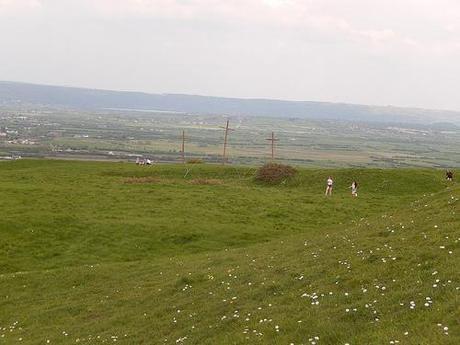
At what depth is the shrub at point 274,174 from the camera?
70.5 meters

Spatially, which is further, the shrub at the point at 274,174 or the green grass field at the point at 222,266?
the shrub at the point at 274,174

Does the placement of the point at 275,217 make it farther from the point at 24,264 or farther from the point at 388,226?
the point at 24,264

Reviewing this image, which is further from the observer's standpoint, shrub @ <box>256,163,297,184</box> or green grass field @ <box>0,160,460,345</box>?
shrub @ <box>256,163,297,184</box>

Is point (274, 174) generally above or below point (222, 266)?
below

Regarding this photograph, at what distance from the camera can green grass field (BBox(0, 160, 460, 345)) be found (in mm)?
16109

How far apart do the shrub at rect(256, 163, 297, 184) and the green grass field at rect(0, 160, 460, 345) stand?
955 centimetres

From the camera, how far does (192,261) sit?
106ft

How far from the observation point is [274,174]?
71.4m

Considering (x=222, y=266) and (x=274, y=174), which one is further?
(x=274, y=174)

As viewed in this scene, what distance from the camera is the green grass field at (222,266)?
52.9 feet

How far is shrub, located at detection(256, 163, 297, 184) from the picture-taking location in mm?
70537

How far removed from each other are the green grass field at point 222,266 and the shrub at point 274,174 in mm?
9549

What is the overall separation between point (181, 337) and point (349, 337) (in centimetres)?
653

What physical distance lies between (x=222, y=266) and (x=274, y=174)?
43.4m
